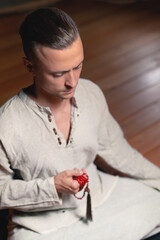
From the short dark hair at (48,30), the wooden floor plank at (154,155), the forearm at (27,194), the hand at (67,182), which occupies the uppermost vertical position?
the short dark hair at (48,30)

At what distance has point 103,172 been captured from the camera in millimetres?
1549

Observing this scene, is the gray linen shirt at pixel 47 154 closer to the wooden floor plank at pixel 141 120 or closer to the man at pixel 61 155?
the man at pixel 61 155

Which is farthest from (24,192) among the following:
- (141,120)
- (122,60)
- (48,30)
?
(122,60)

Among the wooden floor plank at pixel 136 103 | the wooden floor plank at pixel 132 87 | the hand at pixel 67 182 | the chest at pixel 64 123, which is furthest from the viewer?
the wooden floor plank at pixel 132 87

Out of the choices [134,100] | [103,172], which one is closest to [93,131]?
[103,172]

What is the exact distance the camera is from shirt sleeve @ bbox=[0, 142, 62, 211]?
117cm

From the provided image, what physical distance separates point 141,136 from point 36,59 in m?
Answer: 1.33

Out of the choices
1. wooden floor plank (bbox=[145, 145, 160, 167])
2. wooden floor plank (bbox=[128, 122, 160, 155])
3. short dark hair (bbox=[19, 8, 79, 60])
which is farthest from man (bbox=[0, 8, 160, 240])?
wooden floor plank (bbox=[128, 122, 160, 155])

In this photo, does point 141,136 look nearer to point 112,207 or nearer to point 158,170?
point 158,170

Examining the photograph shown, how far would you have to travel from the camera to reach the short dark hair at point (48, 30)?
970 millimetres

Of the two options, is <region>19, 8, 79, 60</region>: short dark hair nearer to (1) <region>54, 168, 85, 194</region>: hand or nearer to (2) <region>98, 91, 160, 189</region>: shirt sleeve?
(1) <region>54, 168, 85, 194</region>: hand

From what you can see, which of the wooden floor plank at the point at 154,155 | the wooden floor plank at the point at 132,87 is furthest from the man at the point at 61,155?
the wooden floor plank at the point at 132,87

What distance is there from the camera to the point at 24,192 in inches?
46.5

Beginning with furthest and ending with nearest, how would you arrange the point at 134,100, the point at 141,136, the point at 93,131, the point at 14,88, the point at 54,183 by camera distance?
the point at 14,88, the point at 134,100, the point at 141,136, the point at 93,131, the point at 54,183
